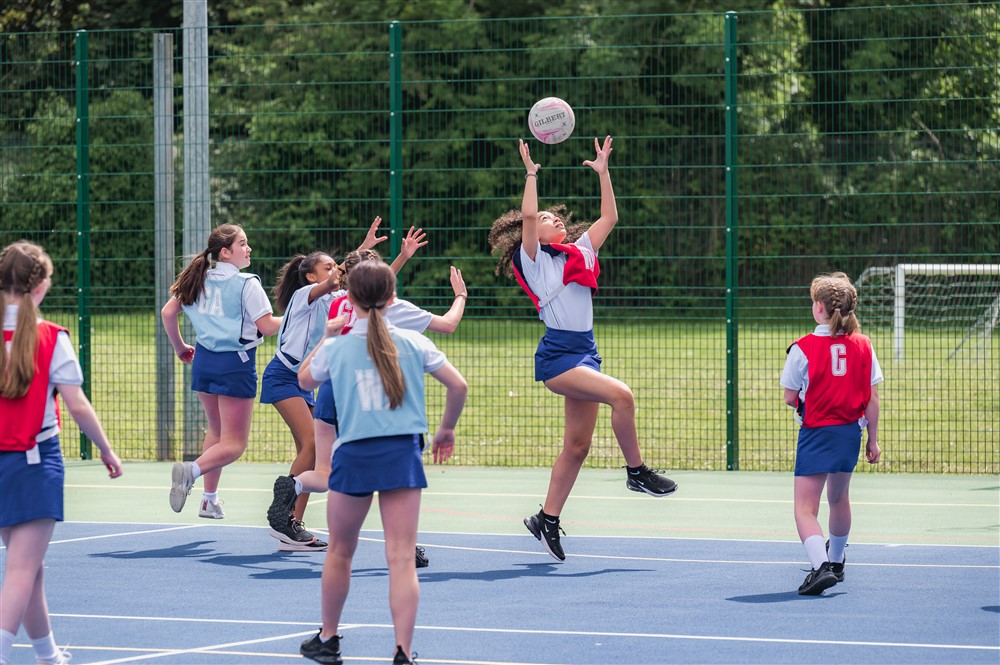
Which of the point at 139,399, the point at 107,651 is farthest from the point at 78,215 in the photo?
the point at 107,651

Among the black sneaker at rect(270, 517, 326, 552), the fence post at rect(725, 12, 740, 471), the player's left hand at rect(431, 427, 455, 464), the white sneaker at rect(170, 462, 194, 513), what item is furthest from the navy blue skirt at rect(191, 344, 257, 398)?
the fence post at rect(725, 12, 740, 471)

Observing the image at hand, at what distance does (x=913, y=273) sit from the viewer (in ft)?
44.3

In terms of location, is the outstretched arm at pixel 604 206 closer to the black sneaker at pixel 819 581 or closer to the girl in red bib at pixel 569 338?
the girl in red bib at pixel 569 338

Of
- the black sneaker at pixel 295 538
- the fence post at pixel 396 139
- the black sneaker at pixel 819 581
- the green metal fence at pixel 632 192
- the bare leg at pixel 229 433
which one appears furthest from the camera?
the fence post at pixel 396 139

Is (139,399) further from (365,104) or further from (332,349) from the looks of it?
(332,349)

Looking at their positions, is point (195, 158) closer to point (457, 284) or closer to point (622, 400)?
point (622, 400)

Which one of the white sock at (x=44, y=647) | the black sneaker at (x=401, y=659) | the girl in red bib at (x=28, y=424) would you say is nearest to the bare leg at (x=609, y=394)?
the black sneaker at (x=401, y=659)

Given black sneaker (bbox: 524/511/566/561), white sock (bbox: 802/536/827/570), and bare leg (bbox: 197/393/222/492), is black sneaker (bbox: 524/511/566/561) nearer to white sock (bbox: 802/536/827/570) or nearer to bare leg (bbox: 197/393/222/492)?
white sock (bbox: 802/536/827/570)

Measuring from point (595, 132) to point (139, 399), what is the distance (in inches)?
204

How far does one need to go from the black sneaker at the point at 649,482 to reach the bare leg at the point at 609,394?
0.06m

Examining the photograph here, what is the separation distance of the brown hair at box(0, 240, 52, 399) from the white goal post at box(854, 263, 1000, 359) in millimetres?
8488

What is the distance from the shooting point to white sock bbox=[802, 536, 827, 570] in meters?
7.24

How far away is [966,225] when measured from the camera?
458 inches

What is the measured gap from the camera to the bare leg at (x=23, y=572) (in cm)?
528
